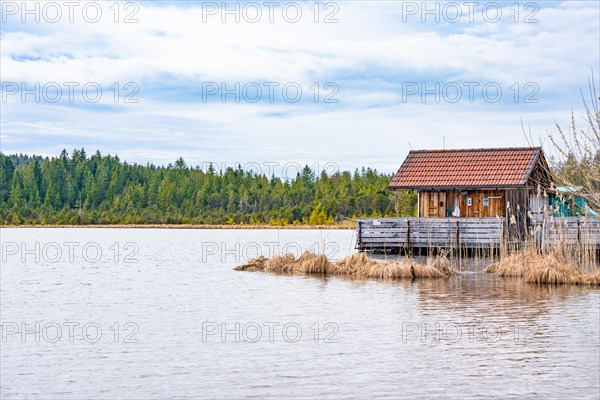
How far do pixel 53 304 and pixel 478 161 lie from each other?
22868mm

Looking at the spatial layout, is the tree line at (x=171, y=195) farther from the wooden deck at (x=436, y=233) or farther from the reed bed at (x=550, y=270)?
the reed bed at (x=550, y=270)

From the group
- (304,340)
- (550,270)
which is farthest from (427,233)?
(304,340)

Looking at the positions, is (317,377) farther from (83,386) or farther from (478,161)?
(478,161)

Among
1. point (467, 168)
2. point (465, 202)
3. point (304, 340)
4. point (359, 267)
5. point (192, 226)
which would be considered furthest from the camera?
point (192, 226)

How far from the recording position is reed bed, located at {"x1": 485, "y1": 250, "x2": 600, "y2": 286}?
80.4ft

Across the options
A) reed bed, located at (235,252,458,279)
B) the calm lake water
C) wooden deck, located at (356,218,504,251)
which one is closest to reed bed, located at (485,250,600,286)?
the calm lake water

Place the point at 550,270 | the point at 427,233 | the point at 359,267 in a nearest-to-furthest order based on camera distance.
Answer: the point at 550,270 < the point at 359,267 < the point at 427,233

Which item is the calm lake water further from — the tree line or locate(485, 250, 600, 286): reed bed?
the tree line

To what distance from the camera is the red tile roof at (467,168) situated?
123ft

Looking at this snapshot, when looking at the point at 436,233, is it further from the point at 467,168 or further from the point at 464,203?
the point at 467,168

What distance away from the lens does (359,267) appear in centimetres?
2908

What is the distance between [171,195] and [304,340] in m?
134

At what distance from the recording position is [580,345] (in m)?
14.6

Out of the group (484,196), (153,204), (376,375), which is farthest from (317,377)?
(153,204)
